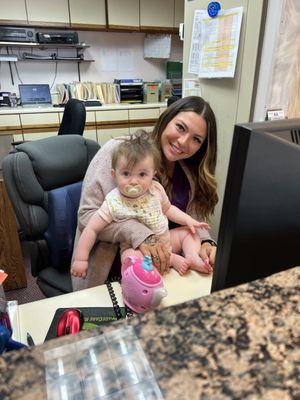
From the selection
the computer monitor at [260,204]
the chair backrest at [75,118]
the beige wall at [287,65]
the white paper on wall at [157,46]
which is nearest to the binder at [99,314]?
the computer monitor at [260,204]

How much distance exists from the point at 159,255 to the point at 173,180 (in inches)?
17.5

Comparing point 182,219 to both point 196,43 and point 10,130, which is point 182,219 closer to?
point 196,43

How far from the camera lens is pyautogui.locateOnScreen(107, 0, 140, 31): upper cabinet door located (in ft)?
12.8

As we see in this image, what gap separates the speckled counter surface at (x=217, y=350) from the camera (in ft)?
0.74

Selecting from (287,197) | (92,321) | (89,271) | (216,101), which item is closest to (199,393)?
(287,197)

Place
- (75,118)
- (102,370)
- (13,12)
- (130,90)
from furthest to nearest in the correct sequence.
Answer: (130,90), (13,12), (75,118), (102,370)

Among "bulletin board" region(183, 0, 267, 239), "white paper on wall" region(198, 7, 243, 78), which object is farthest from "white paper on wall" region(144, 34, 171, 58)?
"white paper on wall" region(198, 7, 243, 78)

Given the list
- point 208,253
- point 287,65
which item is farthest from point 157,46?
point 208,253

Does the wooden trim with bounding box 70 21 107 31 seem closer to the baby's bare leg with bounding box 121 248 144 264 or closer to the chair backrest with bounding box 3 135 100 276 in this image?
the chair backrest with bounding box 3 135 100 276

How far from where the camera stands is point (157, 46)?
450 centimetres

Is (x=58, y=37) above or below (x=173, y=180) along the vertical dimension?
above

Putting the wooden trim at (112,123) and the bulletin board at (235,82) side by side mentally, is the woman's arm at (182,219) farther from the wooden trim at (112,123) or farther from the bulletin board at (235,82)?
the wooden trim at (112,123)

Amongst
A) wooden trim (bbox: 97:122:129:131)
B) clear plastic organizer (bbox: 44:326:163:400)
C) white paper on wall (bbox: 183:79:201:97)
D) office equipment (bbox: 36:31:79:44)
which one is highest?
office equipment (bbox: 36:31:79:44)

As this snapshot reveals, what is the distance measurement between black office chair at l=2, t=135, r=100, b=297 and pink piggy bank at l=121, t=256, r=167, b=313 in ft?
1.85
